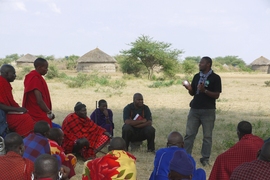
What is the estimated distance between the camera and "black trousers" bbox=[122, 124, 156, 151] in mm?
7055

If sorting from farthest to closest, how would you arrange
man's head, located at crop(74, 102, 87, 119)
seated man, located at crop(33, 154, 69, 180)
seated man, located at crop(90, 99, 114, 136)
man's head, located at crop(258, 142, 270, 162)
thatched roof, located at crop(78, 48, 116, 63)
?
thatched roof, located at crop(78, 48, 116, 63), seated man, located at crop(90, 99, 114, 136), man's head, located at crop(74, 102, 87, 119), man's head, located at crop(258, 142, 270, 162), seated man, located at crop(33, 154, 69, 180)

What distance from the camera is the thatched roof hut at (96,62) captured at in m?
42.6

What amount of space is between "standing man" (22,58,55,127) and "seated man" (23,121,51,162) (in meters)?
1.39

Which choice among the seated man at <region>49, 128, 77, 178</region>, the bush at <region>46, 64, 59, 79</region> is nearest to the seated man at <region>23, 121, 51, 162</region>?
the seated man at <region>49, 128, 77, 178</region>

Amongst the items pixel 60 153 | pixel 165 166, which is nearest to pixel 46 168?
pixel 165 166

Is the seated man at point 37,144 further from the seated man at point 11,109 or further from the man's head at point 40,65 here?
the man's head at point 40,65

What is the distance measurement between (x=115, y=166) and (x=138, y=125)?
3.51m

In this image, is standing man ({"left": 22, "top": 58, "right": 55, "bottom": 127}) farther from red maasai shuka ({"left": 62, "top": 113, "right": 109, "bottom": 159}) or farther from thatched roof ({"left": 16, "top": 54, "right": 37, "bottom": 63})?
thatched roof ({"left": 16, "top": 54, "right": 37, "bottom": 63})

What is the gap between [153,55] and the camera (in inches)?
1377

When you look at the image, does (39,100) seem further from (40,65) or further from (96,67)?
(96,67)

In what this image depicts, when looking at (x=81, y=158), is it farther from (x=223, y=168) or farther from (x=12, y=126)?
(x=223, y=168)

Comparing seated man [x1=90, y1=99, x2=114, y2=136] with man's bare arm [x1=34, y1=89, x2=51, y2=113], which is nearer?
man's bare arm [x1=34, y1=89, x2=51, y2=113]

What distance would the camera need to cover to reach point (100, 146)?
6.61 m

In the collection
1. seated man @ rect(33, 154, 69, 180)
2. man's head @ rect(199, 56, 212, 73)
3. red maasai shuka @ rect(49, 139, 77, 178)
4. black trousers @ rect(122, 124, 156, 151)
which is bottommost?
black trousers @ rect(122, 124, 156, 151)
